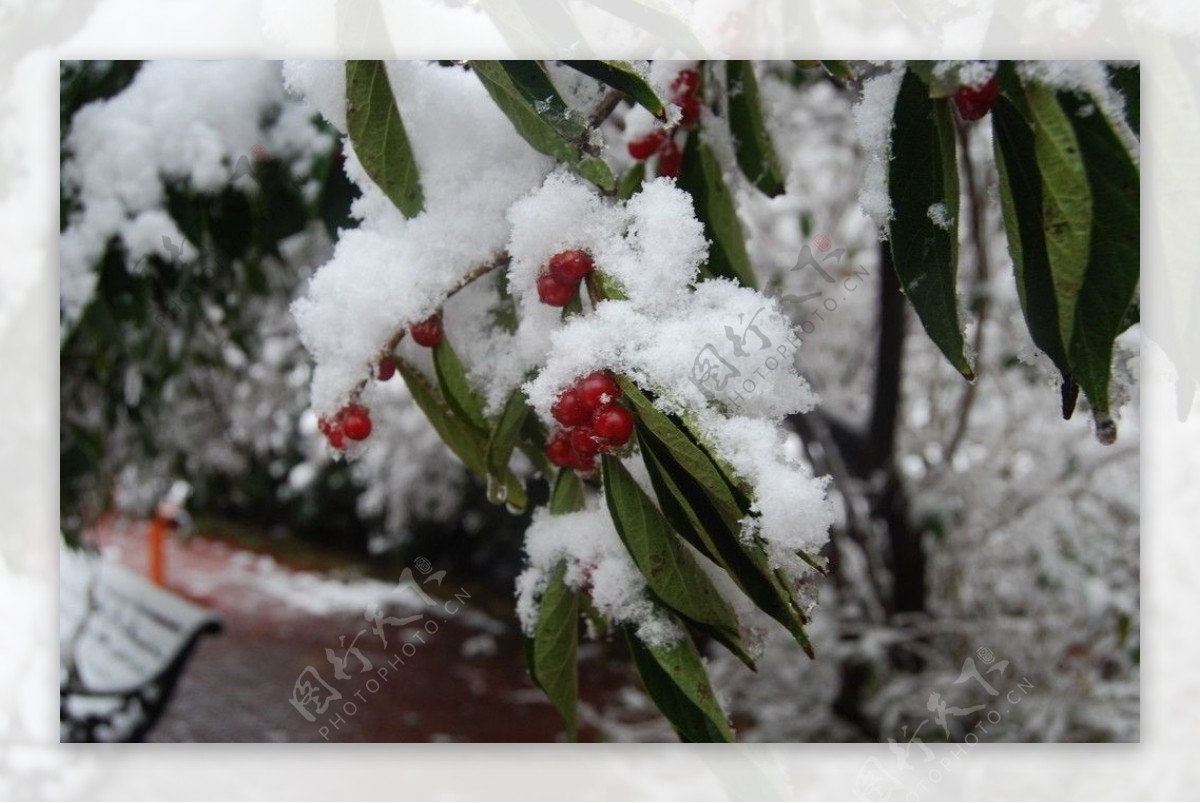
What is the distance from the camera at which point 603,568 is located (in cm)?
71

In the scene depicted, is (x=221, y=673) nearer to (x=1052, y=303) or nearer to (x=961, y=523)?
(x=961, y=523)

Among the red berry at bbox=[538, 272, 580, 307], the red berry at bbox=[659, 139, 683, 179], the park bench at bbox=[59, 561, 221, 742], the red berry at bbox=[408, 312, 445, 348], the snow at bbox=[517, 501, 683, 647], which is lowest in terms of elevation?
the park bench at bbox=[59, 561, 221, 742]

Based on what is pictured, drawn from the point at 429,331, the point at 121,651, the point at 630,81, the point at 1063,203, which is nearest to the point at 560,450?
the point at 429,331

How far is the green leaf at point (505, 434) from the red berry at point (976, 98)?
33cm

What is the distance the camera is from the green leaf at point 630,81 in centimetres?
59

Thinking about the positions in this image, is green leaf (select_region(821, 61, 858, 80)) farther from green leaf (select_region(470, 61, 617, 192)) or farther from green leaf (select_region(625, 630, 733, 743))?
green leaf (select_region(625, 630, 733, 743))

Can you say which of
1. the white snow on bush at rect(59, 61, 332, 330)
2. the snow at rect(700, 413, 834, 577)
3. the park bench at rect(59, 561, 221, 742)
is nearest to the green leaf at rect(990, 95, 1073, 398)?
the snow at rect(700, 413, 834, 577)

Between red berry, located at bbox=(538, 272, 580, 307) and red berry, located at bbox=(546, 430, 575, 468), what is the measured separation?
0.09 m

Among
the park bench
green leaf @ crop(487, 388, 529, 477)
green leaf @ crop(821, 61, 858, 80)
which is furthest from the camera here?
the park bench

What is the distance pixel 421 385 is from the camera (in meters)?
0.74

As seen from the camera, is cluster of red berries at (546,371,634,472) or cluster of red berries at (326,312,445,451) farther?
cluster of red berries at (326,312,445,451)

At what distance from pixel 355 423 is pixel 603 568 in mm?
205

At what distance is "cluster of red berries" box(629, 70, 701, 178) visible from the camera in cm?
87

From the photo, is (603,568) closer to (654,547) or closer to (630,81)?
(654,547)
